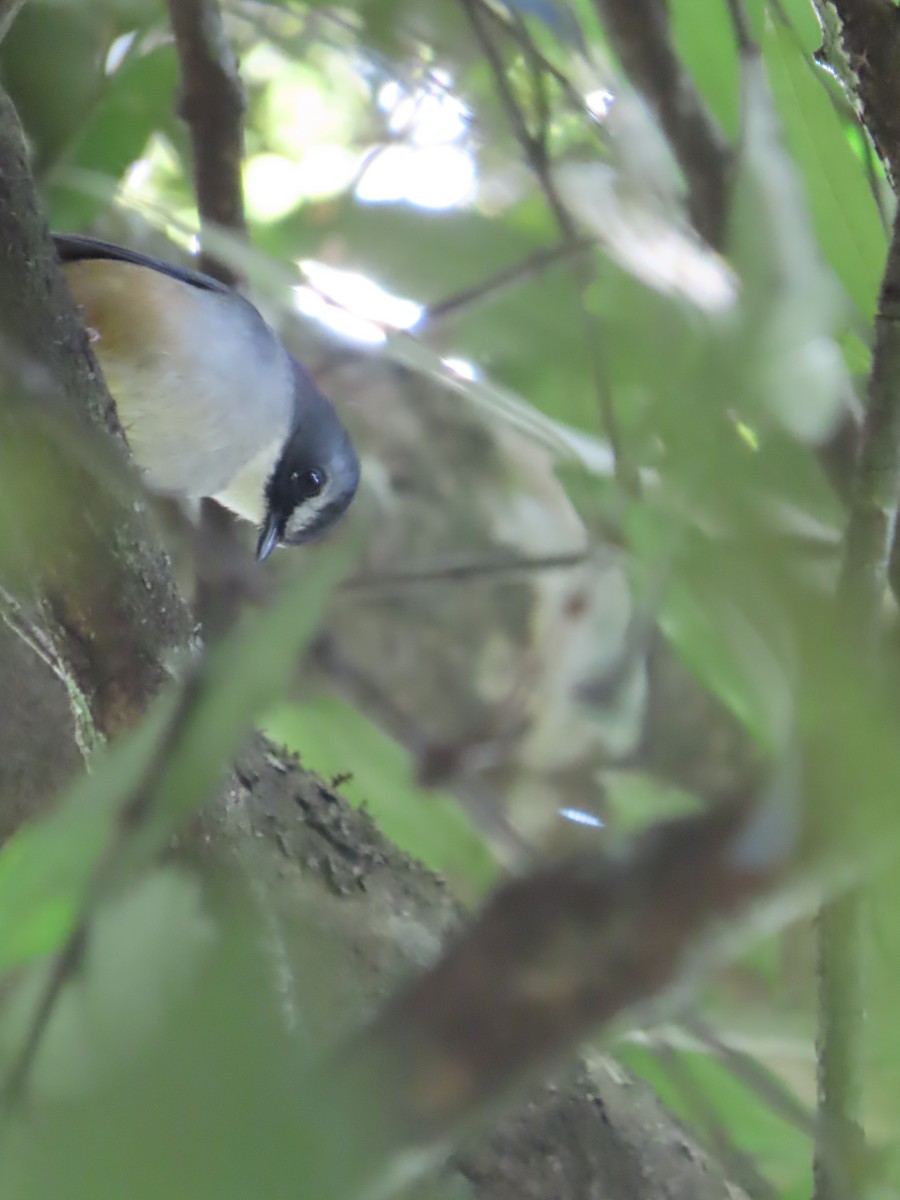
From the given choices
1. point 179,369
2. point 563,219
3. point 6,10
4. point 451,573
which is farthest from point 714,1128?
point 179,369

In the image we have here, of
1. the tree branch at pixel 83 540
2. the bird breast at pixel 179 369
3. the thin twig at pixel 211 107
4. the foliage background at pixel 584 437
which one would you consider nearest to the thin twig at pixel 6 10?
the tree branch at pixel 83 540

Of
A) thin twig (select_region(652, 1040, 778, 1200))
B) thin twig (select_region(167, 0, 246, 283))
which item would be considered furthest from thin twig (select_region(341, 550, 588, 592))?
thin twig (select_region(167, 0, 246, 283))

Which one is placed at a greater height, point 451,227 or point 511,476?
point 451,227

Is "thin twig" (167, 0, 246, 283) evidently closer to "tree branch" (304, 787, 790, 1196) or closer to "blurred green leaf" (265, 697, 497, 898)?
"blurred green leaf" (265, 697, 497, 898)

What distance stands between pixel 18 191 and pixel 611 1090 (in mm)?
684

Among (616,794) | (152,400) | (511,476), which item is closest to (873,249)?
(616,794)

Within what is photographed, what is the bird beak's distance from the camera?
5.61 feet

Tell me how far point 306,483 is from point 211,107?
0.60 meters

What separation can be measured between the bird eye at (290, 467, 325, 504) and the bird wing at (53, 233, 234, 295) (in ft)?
0.93

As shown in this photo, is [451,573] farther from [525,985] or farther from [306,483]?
[306,483]

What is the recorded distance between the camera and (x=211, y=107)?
1.22 meters

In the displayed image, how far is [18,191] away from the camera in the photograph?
56 centimetres

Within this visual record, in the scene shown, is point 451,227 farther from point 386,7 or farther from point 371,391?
point 371,391

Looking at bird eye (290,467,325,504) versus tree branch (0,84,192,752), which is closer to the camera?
tree branch (0,84,192,752)
